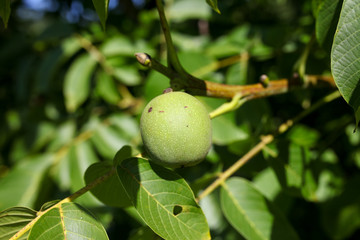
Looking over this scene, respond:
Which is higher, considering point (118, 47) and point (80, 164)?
point (118, 47)

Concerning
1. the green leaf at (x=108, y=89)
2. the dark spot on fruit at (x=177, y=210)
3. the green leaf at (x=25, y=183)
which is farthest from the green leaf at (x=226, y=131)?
the green leaf at (x=25, y=183)

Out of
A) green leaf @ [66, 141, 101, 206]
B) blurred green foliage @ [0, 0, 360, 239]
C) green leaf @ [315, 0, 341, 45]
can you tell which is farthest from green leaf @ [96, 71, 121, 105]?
green leaf @ [315, 0, 341, 45]

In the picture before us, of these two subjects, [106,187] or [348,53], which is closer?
[348,53]

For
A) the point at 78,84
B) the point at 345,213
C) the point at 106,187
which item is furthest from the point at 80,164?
the point at 345,213

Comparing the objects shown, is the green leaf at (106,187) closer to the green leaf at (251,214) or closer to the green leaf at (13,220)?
the green leaf at (13,220)

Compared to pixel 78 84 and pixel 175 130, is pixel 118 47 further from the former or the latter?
→ pixel 175 130

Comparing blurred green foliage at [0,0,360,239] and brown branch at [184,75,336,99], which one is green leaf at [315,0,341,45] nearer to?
brown branch at [184,75,336,99]
